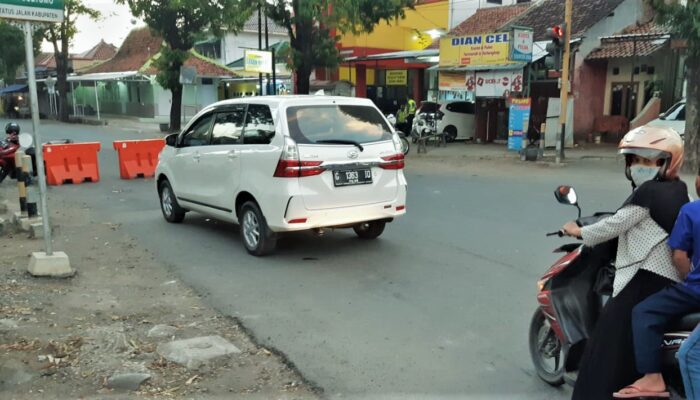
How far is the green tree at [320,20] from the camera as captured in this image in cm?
1784

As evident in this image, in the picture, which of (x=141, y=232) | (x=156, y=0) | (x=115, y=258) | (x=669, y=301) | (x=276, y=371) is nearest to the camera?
(x=669, y=301)

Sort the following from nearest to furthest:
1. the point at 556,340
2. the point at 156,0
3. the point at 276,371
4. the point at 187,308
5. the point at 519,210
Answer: the point at 556,340 < the point at 276,371 < the point at 187,308 < the point at 519,210 < the point at 156,0

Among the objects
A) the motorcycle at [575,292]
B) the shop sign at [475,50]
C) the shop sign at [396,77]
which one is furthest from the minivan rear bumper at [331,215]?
the shop sign at [396,77]

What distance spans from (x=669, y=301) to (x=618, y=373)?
44cm

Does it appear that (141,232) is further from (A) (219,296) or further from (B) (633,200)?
(B) (633,200)

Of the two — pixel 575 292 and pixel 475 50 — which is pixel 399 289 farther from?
pixel 475 50

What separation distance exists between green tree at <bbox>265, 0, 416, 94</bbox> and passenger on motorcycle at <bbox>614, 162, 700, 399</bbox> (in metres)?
15.8

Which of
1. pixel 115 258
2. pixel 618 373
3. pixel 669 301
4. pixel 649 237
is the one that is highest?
pixel 649 237

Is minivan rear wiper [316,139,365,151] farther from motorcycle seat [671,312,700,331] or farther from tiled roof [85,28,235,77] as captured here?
tiled roof [85,28,235,77]

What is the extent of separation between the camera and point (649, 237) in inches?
118

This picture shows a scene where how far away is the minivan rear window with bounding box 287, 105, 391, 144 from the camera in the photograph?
668 cm

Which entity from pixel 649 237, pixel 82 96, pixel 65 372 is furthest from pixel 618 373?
pixel 82 96

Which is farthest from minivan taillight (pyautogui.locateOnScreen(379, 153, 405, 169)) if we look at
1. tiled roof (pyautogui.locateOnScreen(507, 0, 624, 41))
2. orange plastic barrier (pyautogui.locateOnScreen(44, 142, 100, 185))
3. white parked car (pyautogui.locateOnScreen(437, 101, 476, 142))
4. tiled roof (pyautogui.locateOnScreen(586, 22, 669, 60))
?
white parked car (pyautogui.locateOnScreen(437, 101, 476, 142))

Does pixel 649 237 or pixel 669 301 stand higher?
pixel 649 237
